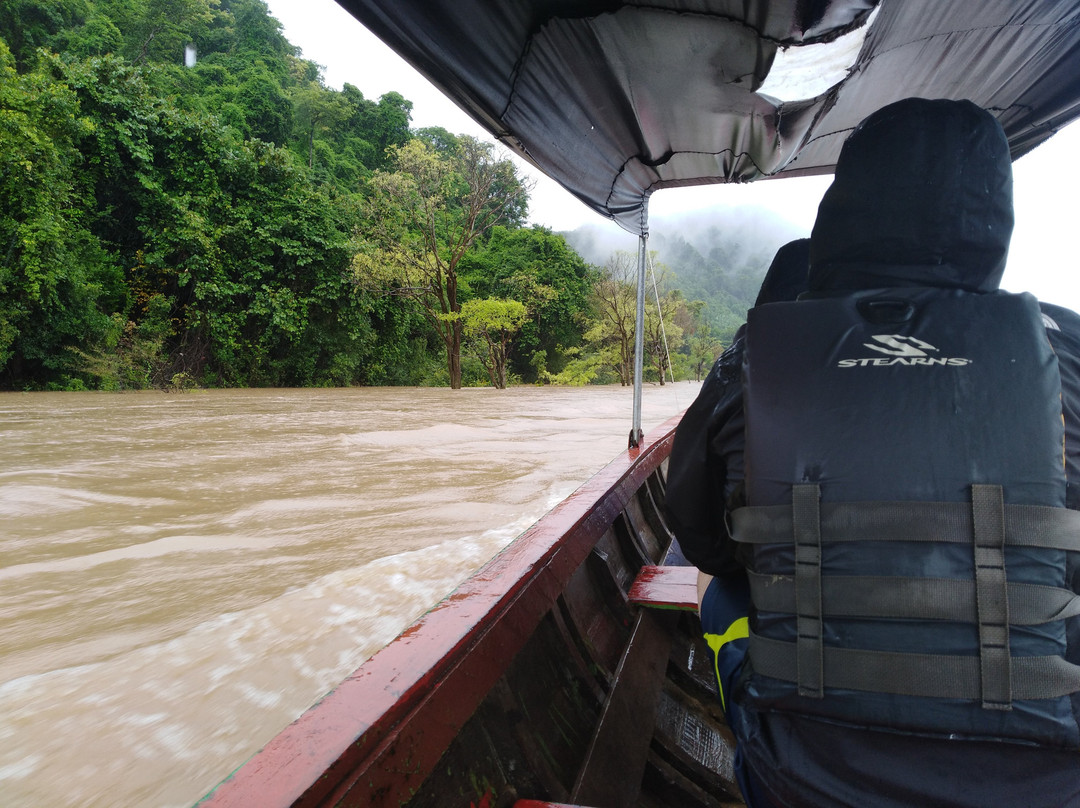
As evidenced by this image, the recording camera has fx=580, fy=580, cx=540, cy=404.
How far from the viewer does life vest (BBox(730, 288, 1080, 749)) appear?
0.74 metres

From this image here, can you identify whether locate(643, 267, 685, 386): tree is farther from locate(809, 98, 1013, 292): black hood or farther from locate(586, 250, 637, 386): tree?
locate(809, 98, 1013, 292): black hood

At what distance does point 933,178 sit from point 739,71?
1261mm

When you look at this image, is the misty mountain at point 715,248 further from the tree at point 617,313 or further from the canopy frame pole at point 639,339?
the canopy frame pole at point 639,339

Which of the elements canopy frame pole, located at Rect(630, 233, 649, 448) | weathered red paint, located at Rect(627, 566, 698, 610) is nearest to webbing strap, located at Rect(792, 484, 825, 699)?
weathered red paint, located at Rect(627, 566, 698, 610)

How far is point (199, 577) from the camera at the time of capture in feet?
7.68

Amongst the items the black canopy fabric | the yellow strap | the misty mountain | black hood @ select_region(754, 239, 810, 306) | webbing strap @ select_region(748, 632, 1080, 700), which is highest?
the misty mountain

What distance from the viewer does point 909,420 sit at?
78 cm

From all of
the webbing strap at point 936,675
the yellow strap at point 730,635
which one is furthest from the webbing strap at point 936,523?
the yellow strap at point 730,635

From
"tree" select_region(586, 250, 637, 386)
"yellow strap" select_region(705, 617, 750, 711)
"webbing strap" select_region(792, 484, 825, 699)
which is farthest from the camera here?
"tree" select_region(586, 250, 637, 386)

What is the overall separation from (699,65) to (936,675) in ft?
5.99

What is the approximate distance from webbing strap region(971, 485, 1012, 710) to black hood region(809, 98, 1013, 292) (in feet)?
1.07

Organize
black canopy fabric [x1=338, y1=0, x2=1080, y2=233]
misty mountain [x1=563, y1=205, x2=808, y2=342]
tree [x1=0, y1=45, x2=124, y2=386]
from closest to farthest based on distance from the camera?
black canopy fabric [x1=338, y1=0, x2=1080, y2=233]
tree [x1=0, y1=45, x2=124, y2=386]
misty mountain [x1=563, y1=205, x2=808, y2=342]

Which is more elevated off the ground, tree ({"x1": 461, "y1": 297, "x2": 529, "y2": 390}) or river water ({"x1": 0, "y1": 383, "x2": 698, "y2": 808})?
tree ({"x1": 461, "y1": 297, "x2": 529, "y2": 390})

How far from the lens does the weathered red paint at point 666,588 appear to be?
194cm
